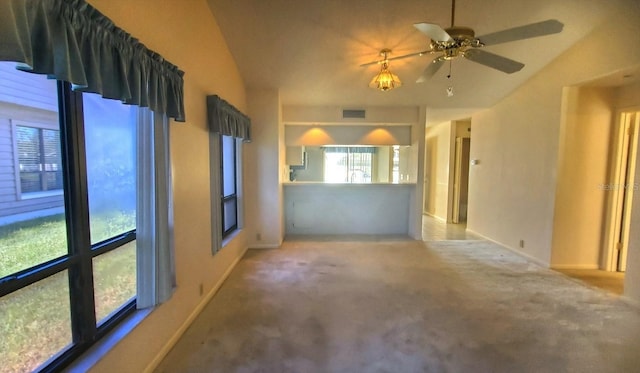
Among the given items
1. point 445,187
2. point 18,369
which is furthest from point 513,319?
point 445,187

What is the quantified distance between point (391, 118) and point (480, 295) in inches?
130

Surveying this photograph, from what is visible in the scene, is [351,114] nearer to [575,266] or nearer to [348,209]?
[348,209]

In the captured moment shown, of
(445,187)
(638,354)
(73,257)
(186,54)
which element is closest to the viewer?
(73,257)

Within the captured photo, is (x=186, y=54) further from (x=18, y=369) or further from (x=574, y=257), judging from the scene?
(x=574, y=257)

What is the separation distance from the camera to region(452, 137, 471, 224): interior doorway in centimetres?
701

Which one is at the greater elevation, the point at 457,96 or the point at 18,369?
the point at 457,96

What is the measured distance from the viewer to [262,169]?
15.4 ft

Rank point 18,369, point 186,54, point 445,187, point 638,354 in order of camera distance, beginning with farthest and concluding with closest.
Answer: point 445,187 < point 186,54 < point 638,354 < point 18,369

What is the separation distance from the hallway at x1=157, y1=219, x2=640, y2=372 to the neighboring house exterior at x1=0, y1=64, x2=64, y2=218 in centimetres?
140

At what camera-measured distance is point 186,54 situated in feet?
8.38

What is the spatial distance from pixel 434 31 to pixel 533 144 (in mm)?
3222

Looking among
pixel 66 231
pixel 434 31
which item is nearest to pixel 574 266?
pixel 434 31

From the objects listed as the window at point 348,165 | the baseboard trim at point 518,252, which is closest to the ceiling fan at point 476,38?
the baseboard trim at point 518,252

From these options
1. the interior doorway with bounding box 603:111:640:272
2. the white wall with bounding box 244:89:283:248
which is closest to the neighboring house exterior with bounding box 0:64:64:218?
the white wall with bounding box 244:89:283:248
